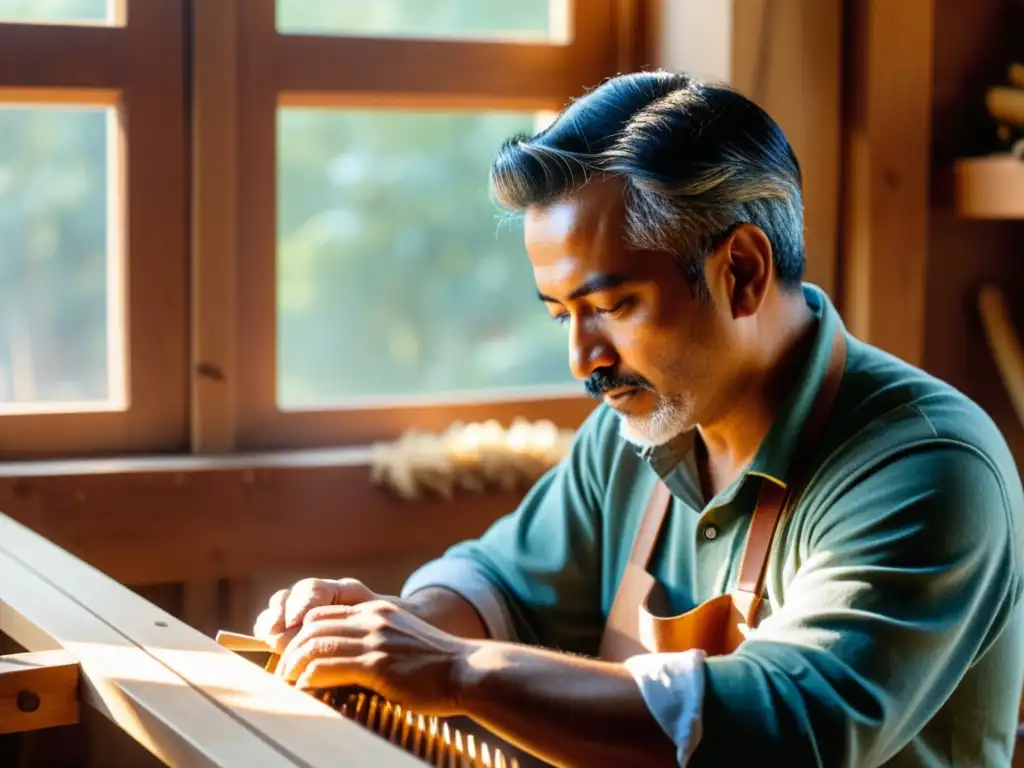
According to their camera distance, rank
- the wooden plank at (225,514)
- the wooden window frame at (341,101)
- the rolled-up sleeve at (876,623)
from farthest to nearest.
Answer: the wooden window frame at (341,101) < the wooden plank at (225,514) < the rolled-up sleeve at (876,623)

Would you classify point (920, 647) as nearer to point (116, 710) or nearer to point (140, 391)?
point (116, 710)

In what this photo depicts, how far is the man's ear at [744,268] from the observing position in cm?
153

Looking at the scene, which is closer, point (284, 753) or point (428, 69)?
point (284, 753)

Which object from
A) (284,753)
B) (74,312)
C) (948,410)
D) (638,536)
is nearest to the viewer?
(284,753)

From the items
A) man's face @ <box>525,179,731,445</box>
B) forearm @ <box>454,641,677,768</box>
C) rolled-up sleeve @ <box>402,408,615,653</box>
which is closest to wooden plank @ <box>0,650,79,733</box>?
forearm @ <box>454,641,677,768</box>

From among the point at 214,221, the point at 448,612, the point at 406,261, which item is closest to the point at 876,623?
the point at 448,612

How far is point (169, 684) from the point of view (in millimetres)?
1277

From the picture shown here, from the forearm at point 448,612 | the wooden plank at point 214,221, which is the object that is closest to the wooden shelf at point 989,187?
the forearm at point 448,612

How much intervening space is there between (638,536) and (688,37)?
0.96m

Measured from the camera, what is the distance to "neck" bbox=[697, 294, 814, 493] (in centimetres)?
159

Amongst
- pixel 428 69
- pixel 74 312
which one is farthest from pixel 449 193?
pixel 428 69

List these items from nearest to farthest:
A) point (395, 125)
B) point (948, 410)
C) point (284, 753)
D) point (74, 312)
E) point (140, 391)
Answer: point (284, 753), point (948, 410), point (140, 391), point (74, 312), point (395, 125)

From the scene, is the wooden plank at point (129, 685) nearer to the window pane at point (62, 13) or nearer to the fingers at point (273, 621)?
the fingers at point (273, 621)

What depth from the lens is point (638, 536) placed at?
1.78m
